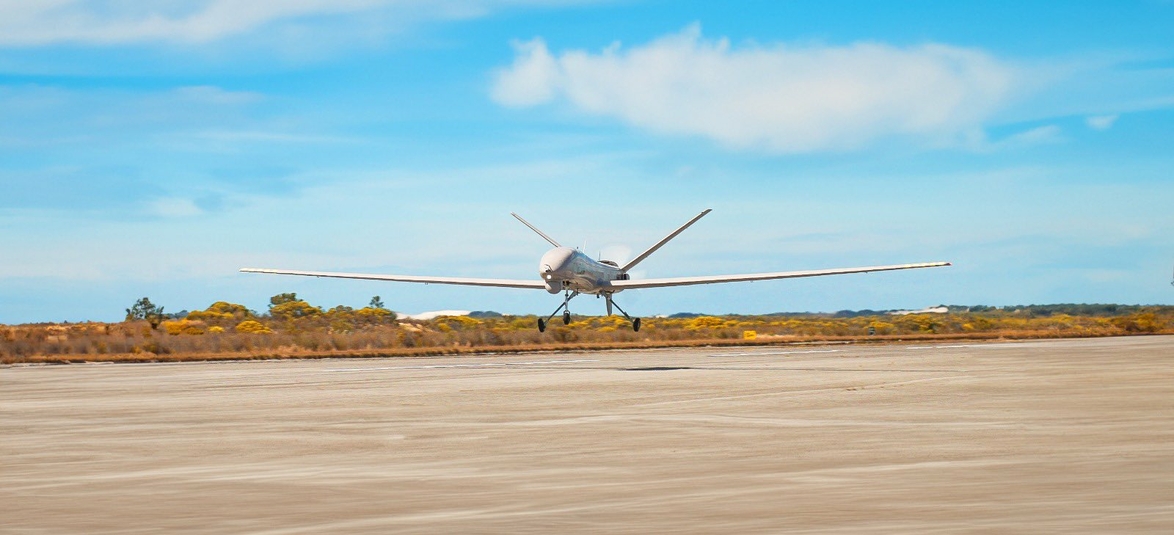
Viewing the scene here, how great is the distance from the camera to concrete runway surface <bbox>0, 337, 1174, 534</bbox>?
10.1 m

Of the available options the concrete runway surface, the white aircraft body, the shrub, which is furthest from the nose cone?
the shrub

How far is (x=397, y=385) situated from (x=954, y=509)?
22613 mm

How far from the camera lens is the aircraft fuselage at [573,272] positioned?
4984 cm

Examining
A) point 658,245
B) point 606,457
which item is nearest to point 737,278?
point 658,245

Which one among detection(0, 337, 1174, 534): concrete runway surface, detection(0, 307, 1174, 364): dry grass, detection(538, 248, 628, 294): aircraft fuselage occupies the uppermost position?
detection(538, 248, 628, 294): aircraft fuselage

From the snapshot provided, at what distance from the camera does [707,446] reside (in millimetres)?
15695

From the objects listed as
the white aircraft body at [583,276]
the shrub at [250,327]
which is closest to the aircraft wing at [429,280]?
the white aircraft body at [583,276]

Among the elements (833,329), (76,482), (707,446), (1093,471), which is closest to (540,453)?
(707,446)

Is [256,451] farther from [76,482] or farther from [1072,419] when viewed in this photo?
[1072,419]

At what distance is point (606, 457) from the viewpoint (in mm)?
14672

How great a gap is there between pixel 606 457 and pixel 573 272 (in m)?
36.2

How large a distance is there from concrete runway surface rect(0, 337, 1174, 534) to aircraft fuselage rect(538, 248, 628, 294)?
19314 millimetres

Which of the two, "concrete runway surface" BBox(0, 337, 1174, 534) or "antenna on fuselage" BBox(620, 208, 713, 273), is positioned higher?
"antenna on fuselage" BBox(620, 208, 713, 273)

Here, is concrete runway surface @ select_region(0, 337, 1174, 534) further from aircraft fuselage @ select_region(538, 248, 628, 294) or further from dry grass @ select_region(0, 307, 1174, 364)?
Result: dry grass @ select_region(0, 307, 1174, 364)
